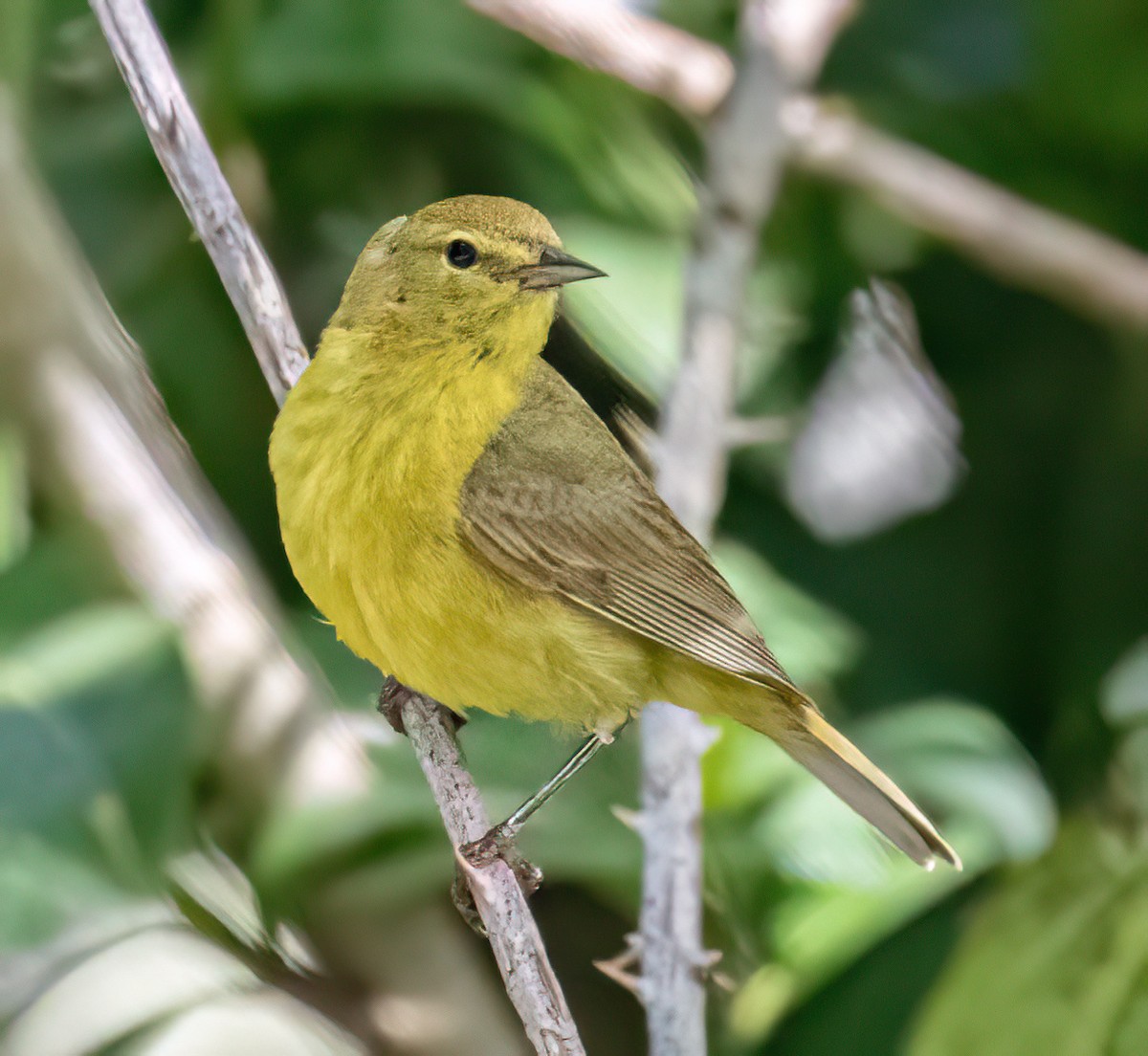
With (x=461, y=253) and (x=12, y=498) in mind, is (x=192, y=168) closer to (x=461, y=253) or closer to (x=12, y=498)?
(x=461, y=253)

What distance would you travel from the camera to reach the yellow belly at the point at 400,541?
857 mm

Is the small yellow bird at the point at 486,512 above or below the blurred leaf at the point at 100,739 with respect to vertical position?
above

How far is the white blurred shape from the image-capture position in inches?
56.3

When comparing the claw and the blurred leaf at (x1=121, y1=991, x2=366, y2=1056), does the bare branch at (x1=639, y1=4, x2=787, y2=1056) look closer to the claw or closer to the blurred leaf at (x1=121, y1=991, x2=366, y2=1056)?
the claw

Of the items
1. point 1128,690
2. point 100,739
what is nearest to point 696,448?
point 100,739

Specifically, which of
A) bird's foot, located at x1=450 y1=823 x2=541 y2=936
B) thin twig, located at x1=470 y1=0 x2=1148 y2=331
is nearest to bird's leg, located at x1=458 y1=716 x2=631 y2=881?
bird's foot, located at x1=450 y1=823 x2=541 y2=936

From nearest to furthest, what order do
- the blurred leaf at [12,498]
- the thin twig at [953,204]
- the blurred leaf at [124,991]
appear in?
the blurred leaf at [124,991] < the blurred leaf at [12,498] < the thin twig at [953,204]

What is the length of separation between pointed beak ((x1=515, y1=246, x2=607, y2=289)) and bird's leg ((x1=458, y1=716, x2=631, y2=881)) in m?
0.34

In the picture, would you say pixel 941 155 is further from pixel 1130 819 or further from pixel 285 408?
pixel 285 408

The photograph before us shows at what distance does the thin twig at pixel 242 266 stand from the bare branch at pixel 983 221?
3.12ft

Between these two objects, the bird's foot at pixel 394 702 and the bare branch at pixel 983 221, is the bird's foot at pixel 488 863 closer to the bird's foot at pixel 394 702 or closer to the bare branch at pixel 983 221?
the bird's foot at pixel 394 702

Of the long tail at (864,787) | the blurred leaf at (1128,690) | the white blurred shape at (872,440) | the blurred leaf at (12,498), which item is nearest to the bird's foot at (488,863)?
the long tail at (864,787)

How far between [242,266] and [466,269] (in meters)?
0.14

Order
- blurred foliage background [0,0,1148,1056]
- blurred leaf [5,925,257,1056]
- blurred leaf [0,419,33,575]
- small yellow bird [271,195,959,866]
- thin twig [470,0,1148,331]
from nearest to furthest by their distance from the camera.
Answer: small yellow bird [271,195,959,866] < blurred leaf [5,925,257,1056] < blurred foliage background [0,0,1148,1056] < blurred leaf [0,419,33,575] < thin twig [470,0,1148,331]
